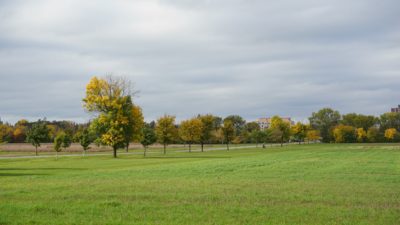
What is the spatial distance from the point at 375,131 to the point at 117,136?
490 feet

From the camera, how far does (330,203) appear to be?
16578 mm

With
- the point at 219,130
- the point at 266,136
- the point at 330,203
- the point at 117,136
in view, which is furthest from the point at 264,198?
the point at 266,136

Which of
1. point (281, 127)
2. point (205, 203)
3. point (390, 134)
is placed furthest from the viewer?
point (390, 134)

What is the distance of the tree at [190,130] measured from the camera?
109 metres

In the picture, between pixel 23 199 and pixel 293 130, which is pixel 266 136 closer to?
pixel 293 130

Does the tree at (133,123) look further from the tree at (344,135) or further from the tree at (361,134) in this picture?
the tree at (361,134)

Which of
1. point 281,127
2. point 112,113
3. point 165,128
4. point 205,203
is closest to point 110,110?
point 112,113

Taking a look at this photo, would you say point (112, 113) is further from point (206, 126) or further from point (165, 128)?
point (206, 126)

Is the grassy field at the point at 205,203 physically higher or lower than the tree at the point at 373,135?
lower

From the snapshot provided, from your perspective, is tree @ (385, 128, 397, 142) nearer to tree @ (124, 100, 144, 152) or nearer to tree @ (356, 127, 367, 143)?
tree @ (356, 127, 367, 143)

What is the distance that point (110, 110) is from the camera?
235 ft

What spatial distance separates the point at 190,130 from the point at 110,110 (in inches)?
1563

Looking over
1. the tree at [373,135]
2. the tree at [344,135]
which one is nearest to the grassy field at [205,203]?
the tree at [344,135]

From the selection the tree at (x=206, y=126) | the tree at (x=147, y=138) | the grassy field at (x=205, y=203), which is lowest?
the grassy field at (x=205, y=203)
